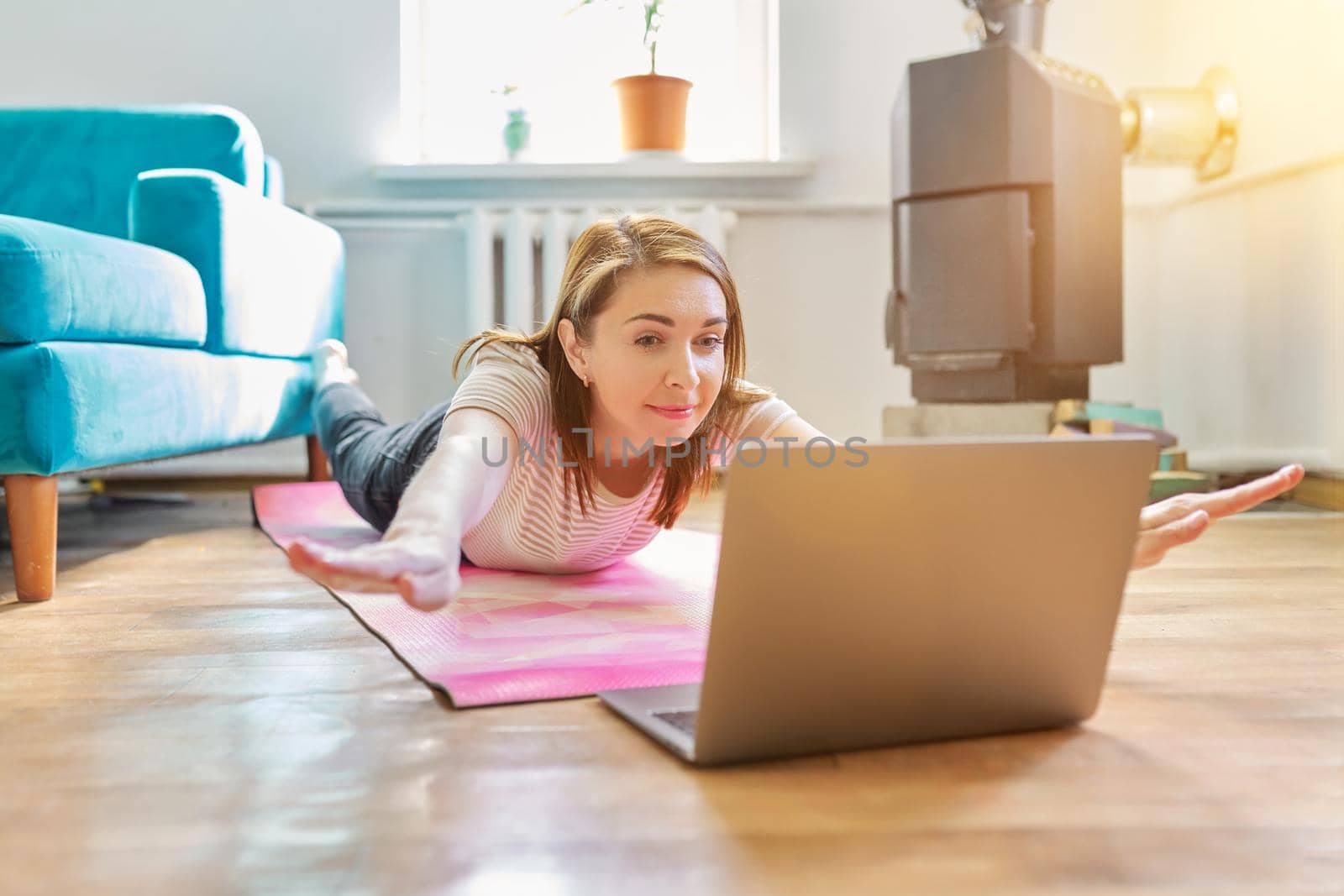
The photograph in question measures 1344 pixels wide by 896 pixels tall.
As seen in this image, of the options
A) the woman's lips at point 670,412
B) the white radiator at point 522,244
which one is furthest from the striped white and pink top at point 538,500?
the white radiator at point 522,244

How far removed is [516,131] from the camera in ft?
9.25

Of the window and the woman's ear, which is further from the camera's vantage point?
the window

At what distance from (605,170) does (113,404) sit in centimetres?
164

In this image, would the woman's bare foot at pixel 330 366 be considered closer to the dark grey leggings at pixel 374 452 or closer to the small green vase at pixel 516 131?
the dark grey leggings at pixel 374 452

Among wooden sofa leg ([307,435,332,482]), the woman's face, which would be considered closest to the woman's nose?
the woman's face

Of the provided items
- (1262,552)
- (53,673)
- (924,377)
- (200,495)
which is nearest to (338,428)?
(53,673)

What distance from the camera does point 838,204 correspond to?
2822mm

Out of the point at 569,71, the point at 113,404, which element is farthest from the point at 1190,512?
the point at 569,71

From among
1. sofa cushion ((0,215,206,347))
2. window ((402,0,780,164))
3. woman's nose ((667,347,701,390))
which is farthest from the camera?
window ((402,0,780,164))

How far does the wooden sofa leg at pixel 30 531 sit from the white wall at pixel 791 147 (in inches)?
62.2

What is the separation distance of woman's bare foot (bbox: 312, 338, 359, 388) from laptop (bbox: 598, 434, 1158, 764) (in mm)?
1524

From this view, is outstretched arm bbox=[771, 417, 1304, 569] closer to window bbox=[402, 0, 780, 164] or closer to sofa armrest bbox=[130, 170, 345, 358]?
sofa armrest bbox=[130, 170, 345, 358]

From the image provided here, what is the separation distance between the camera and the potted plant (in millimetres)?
2736

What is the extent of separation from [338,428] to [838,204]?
1.51 metres
